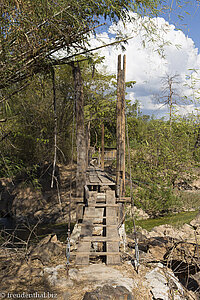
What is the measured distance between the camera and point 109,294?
2.06 m

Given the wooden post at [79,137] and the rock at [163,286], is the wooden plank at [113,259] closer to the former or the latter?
the rock at [163,286]

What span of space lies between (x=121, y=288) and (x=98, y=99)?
11.6 m

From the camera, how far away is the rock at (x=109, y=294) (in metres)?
2.03

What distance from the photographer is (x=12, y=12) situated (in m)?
2.58

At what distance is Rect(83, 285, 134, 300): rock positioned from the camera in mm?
2035

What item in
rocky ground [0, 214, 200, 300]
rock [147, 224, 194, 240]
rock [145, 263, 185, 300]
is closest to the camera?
rocky ground [0, 214, 200, 300]

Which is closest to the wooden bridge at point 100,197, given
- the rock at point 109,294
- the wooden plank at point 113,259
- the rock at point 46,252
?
the wooden plank at point 113,259

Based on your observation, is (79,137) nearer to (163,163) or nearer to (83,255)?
(83,255)

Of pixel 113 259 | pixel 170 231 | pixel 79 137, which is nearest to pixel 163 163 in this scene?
pixel 170 231

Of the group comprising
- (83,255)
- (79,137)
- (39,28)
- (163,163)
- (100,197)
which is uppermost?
(39,28)

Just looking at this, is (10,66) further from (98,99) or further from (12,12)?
(98,99)

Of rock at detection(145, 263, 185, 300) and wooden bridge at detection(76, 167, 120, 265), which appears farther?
wooden bridge at detection(76, 167, 120, 265)

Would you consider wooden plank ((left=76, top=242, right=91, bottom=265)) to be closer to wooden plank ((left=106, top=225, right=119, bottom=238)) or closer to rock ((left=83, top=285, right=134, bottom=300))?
wooden plank ((left=106, top=225, right=119, bottom=238))

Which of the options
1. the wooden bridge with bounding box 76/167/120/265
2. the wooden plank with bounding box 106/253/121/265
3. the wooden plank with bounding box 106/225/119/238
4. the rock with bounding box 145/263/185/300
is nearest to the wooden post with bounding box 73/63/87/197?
the wooden bridge with bounding box 76/167/120/265
